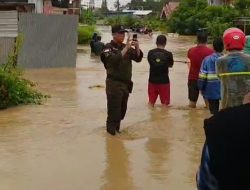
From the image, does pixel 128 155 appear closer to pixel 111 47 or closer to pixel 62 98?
pixel 111 47

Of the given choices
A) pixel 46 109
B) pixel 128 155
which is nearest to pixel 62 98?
pixel 46 109

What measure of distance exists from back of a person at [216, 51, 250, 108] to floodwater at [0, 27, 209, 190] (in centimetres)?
108

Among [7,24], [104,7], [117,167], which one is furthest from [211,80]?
[104,7]

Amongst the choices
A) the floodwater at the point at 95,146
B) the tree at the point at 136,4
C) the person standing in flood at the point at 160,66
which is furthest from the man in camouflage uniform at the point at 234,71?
the tree at the point at 136,4

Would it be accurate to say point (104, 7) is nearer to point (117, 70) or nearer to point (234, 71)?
point (117, 70)

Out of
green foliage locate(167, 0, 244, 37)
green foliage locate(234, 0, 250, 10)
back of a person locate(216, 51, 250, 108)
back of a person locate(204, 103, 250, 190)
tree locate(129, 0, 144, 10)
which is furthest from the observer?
tree locate(129, 0, 144, 10)

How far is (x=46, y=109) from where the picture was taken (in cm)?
1041

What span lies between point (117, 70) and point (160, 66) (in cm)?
230

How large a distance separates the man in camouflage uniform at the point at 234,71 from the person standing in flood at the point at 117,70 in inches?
105

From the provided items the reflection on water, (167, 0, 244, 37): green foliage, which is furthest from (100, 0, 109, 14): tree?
the reflection on water

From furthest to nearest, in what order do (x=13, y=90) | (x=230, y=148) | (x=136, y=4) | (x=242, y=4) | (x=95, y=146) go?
(x=136, y=4) → (x=242, y=4) → (x=13, y=90) → (x=95, y=146) → (x=230, y=148)

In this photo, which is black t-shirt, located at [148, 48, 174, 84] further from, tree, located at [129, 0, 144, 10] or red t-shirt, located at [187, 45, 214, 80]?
tree, located at [129, 0, 144, 10]

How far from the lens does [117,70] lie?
7711 millimetres

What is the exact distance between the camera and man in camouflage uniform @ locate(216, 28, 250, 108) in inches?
189
